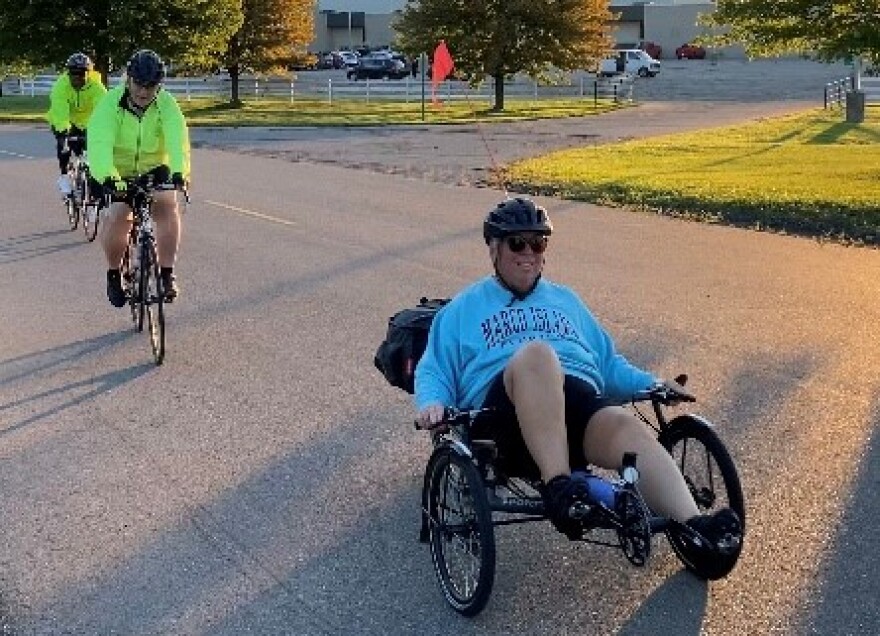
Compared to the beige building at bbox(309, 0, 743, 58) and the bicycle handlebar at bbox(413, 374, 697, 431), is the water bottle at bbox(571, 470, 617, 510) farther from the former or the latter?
the beige building at bbox(309, 0, 743, 58)

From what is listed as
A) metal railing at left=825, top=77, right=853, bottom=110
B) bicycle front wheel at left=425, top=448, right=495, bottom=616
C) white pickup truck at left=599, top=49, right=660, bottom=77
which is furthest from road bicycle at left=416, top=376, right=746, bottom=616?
white pickup truck at left=599, top=49, right=660, bottom=77

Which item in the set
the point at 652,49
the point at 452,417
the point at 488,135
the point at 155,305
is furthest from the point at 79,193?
the point at 652,49

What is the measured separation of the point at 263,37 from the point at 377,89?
6.49m

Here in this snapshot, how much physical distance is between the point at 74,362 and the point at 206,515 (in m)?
3.20

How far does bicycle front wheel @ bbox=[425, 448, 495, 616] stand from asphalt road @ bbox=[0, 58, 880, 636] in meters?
0.10

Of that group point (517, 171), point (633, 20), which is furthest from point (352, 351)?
point (633, 20)

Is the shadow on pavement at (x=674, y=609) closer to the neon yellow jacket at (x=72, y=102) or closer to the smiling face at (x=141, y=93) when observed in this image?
the smiling face at (x=141, y=93)

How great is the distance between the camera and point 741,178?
20062mm

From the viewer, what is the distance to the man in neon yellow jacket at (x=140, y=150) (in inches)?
331

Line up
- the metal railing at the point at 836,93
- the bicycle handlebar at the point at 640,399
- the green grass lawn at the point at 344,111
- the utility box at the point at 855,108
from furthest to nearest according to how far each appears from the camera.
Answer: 1. the metal railing at the point at 836,93
2. the green grass lawn at the point at 344,111
3. the utility box at the point at 855,108
4. the bicycle handlebar at the point at 640,399

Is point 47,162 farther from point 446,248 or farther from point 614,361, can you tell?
point 614,361

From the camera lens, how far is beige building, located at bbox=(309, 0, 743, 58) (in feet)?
312

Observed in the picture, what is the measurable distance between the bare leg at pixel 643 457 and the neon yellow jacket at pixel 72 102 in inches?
416

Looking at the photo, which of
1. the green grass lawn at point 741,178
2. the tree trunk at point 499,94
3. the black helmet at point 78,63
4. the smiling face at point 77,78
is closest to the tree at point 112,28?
the tree trunk at point 499,94
